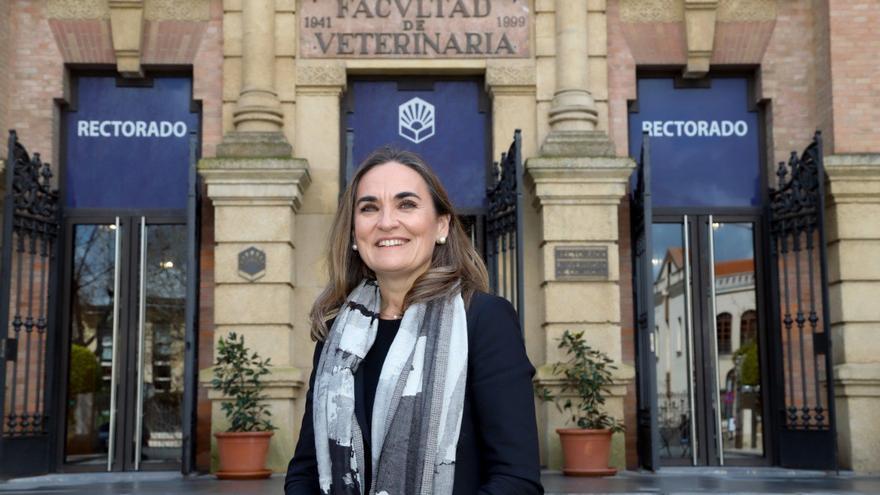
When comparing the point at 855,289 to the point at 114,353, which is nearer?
the point at 855,289

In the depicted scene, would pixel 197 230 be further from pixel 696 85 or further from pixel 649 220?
pixel 696 85

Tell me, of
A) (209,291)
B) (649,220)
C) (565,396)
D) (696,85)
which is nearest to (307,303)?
(209,291)

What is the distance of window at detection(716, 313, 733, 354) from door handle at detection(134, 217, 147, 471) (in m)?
6.80

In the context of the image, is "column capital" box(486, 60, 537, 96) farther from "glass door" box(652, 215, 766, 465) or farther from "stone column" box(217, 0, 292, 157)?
"stone column" box(217, 0, 292, 157)

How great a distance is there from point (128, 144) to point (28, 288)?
82.7 inches

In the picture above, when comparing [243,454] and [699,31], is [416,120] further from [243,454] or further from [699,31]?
[243,454]

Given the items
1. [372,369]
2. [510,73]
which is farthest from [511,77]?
[372,369]

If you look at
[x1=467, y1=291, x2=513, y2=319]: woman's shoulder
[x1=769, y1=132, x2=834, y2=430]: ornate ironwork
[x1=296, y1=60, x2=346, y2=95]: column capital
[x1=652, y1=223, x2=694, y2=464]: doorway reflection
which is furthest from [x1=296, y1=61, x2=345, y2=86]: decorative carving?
[x1=467, y1=291, x2=513, y2=319]: woman's shoulder

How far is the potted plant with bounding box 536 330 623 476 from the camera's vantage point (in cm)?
1170

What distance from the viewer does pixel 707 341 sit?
13281mm

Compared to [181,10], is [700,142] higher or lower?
lower

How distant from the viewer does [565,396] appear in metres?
12.2

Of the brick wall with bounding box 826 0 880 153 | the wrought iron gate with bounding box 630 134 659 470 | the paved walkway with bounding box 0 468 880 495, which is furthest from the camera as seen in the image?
the brick wall with bounding box 826 0 880 153

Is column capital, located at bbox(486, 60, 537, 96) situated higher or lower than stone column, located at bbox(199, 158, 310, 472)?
higher
